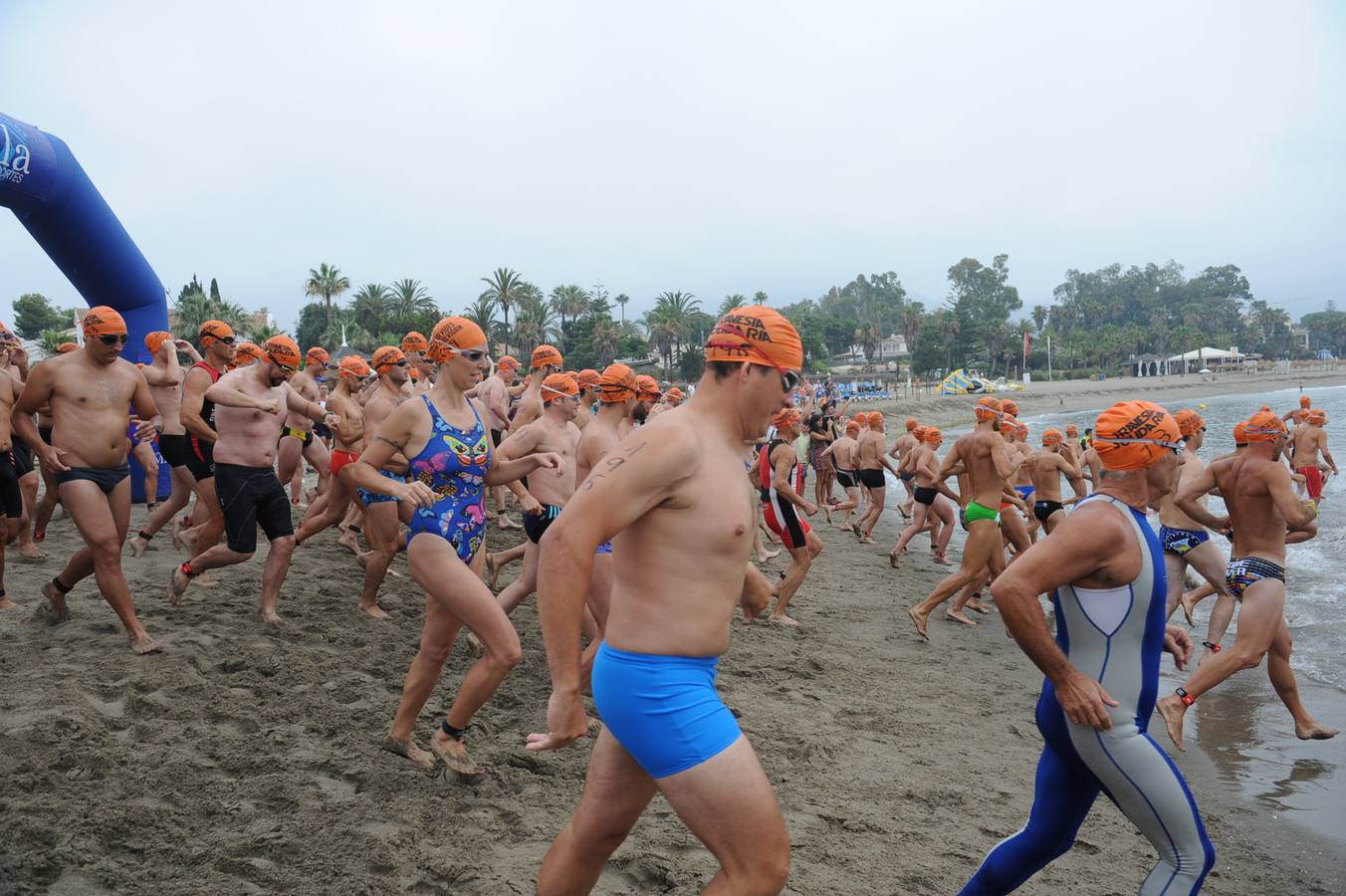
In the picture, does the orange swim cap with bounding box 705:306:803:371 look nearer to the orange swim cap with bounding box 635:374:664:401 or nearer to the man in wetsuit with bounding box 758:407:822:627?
the man in wetsuit with bounding box 758:407:822:627

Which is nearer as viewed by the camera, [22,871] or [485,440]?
[22,871]

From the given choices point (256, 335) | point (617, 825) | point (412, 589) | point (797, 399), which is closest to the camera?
point (617, 825)

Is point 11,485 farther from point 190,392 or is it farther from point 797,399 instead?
point 797,399

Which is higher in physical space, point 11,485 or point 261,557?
point 11,485

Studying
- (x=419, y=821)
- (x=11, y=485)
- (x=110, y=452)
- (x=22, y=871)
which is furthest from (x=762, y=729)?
(x=11, y=485)

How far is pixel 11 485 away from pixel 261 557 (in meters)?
2.10

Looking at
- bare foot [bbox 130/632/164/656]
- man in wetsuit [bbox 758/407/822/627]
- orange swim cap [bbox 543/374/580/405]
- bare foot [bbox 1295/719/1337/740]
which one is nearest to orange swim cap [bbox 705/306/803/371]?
orange swim cap [bbox 543/374/580/405]

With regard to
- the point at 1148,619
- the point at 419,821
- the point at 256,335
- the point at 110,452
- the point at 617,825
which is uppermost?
the point at 256,335

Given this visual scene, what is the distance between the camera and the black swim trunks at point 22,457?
793cm

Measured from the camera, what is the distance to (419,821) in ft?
12.7

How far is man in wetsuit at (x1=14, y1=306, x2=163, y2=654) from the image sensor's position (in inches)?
211

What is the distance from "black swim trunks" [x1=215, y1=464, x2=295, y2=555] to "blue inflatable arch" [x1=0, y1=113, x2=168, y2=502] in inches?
224

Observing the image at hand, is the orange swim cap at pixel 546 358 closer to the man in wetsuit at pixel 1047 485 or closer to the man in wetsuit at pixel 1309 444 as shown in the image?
the man in wetsuit at pixel 1047 485

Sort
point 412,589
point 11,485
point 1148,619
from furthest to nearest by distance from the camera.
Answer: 1. point 412,589
2. point 11,485
3. point 1148,619
